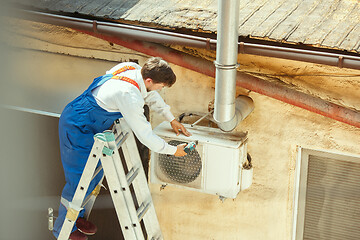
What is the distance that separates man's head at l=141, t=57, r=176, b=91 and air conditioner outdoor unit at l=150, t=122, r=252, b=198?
64cm

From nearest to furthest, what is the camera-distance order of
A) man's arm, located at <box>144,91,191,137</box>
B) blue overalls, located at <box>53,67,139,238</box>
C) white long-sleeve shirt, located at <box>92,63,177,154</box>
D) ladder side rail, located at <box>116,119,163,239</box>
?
white long-sleeve shirt, located at <box>92,63,177,154</box> → blue overalls, located at <box>53,67,139,238</box> → ladder side rail, located at <box>116,119,163,239</box> → man's arm, located at <box>144,91,191,137</box>

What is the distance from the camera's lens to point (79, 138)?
3.58m

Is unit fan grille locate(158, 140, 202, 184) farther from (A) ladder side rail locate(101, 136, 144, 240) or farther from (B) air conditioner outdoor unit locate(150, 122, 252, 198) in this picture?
(A) ladder side rail locate(101, 136, 144, 240)

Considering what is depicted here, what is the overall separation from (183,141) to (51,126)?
1.57m

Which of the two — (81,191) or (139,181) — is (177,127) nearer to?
(139,181)

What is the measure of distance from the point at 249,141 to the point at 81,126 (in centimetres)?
153

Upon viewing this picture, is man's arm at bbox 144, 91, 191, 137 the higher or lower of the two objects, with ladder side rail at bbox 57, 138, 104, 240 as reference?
higher

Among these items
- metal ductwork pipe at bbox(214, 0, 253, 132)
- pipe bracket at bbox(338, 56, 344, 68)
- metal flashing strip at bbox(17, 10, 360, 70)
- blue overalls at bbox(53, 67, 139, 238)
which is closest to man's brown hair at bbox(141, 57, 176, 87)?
blue overalls at bbox(53, 67, 139, 238)

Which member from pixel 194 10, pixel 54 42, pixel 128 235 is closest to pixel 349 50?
pixel 194 10

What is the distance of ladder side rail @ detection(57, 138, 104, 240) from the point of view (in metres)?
3.39

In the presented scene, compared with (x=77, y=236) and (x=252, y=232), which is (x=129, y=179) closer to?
(x=77, y=236)

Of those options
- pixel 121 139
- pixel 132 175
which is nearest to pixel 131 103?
pixel 121 139

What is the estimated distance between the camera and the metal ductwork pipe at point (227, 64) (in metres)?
3.09

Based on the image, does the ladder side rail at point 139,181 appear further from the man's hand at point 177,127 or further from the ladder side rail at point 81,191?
the man's hand at point 177,127
